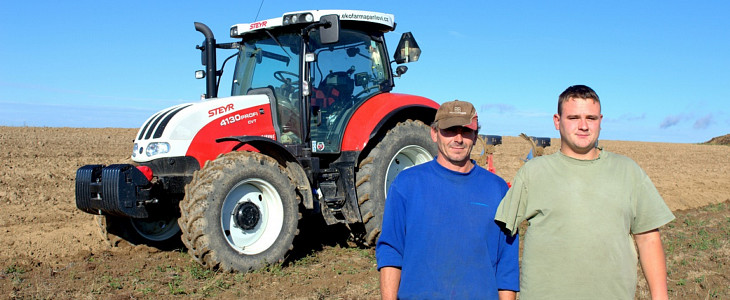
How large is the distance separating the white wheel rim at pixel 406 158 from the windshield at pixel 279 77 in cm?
113

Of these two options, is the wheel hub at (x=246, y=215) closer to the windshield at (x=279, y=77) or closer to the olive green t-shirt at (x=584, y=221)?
the windshield at (x=279, y=77)

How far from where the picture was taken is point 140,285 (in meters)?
5.21

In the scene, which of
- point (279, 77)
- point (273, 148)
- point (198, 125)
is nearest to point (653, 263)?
point (273, 148)

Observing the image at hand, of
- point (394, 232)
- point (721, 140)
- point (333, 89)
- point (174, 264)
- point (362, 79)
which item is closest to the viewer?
point (394, 232)

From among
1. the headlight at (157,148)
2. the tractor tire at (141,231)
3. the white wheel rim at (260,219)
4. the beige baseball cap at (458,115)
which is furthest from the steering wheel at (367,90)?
the beige baseball cap at (458,115)

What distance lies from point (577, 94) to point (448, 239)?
0.79 meters

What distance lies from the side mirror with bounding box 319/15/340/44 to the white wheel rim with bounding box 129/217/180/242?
2.56 meters

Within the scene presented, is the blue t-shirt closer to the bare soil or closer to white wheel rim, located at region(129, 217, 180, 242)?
the bare soil

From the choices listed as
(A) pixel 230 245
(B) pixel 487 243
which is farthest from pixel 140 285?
(B) pixel 487 243

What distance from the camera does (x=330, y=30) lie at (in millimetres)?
5656

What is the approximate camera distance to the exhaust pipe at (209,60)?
6555 mm

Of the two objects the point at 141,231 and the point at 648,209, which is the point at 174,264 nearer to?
the point at 141,231

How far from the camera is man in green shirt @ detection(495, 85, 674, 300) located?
247 centimetres

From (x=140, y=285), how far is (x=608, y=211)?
3976mm
